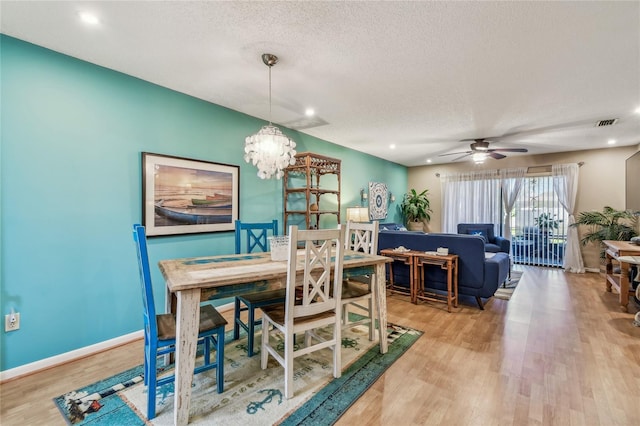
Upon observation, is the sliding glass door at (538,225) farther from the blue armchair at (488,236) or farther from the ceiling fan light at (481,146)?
the ceiling fan light at (481,146)

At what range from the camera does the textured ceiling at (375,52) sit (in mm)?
1751

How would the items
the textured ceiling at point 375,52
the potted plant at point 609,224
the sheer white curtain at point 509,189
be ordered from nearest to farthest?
the textured ceiling at point 375,52 < the potted plant at point 609,224 < the sheer white curtain at point 509,189

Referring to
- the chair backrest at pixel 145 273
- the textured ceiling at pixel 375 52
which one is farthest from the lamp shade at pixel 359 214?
the chair backrest at pixel 145 273

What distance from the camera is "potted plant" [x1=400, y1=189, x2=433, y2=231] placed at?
716 cm

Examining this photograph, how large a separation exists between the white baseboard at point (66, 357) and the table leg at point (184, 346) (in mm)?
1383

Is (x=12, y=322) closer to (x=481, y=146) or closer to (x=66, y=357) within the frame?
(x=66, y=357)

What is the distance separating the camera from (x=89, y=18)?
Answer: 183cm

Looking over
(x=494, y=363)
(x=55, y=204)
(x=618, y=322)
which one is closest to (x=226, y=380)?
(x=55, y=204)

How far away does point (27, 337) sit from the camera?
82.5 inches

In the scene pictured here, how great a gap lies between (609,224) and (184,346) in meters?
6.83

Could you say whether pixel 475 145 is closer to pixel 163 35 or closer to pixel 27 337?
pixel 163 35

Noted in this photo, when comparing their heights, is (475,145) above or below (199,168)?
above

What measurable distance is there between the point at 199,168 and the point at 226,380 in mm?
2112

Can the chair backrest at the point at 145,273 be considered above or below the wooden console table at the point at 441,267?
above
